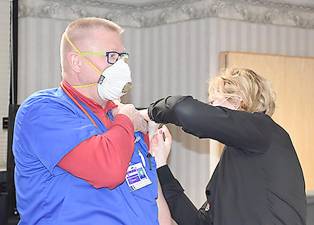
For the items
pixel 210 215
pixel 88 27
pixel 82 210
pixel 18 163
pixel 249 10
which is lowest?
pixel 210 215

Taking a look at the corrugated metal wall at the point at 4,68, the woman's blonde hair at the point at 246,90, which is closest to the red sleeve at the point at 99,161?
the woman's blonde hair at the point at 246,90

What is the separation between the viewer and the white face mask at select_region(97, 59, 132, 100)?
1562mm

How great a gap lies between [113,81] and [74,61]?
0.13 metres

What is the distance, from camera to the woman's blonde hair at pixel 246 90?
6.29 ft

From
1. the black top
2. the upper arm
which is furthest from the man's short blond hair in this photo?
the black top

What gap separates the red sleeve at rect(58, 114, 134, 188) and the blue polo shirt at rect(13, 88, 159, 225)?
0.02 meters

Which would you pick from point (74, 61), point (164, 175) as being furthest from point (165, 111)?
point (164, 175)

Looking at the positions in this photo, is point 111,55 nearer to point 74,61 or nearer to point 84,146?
point 74,61

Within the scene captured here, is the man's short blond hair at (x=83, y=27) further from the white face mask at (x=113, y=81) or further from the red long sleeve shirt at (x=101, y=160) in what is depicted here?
the red long sleeve shirt at (x=101, y=160)

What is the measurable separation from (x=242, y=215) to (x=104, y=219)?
0.56 meters

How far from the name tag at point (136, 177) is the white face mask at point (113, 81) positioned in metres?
0.22

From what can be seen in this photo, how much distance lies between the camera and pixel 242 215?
5.96 feet

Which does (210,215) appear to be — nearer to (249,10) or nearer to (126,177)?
(126,177)

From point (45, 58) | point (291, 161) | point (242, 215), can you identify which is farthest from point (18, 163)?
point (45, 58)
